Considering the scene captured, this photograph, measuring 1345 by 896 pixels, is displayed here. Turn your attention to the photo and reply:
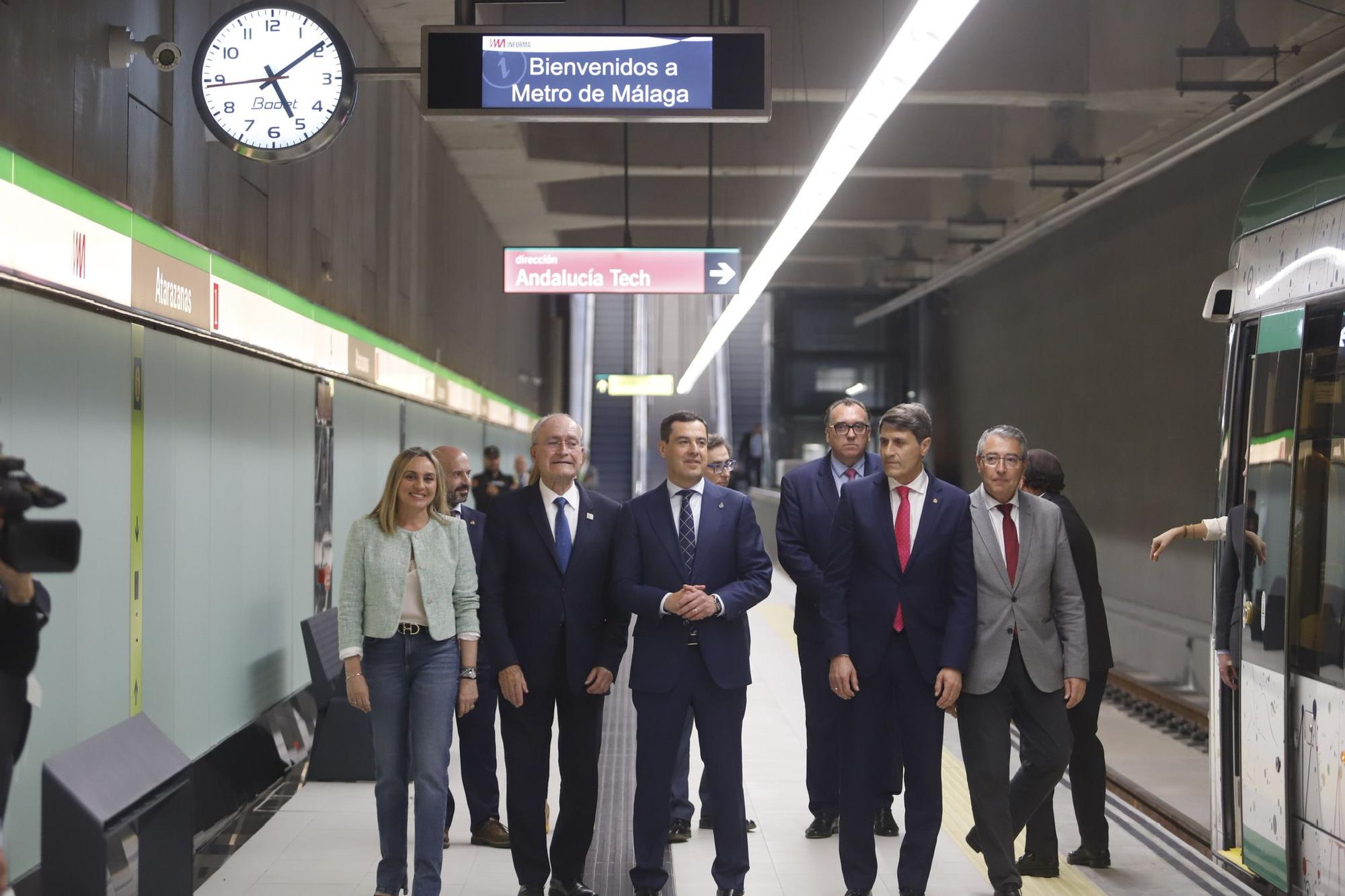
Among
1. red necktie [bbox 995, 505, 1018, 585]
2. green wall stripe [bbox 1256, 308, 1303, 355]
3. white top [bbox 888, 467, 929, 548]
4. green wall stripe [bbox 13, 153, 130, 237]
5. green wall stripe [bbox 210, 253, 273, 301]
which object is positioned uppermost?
green wall stripe [bbox 13, 153, 130, 237]

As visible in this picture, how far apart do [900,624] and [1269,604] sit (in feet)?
3.92

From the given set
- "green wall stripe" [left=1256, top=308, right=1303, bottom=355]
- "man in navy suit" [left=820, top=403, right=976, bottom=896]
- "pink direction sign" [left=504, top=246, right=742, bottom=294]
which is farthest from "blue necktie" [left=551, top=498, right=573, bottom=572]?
"pink direction sign" [left=504, top=246, right=742, bottom=294]

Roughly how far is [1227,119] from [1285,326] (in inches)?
169

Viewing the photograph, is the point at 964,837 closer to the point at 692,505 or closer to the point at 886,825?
the point at 886,825

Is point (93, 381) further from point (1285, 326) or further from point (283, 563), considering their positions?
point (1285, 326)

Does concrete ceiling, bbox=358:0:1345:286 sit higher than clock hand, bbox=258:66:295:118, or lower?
higher

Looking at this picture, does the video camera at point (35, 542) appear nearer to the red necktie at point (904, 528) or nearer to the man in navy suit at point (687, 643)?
the man in navy suit at point (687, 643)

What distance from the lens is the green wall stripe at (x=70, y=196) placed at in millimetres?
3500

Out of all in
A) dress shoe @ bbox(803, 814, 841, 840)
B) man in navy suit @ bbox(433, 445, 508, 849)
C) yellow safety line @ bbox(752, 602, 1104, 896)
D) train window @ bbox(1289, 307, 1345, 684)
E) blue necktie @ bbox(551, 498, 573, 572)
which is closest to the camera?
train window @ bbox(1289, 307, 1345, 684)

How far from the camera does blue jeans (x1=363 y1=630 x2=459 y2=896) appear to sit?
14.1 feet

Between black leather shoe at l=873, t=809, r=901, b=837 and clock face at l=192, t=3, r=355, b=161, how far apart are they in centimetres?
344

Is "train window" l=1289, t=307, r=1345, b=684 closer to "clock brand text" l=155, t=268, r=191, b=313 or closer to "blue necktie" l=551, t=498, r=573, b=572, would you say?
"blue necktie" l=551, t=498, r=573, b=572

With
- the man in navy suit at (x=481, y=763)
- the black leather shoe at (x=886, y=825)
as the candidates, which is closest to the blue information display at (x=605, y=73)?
the man in navy suit at (x=481, y=763)

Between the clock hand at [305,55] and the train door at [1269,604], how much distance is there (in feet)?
11.6
